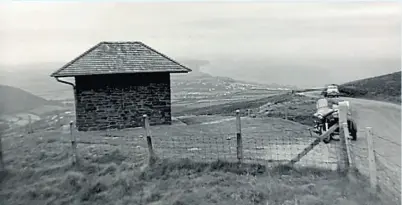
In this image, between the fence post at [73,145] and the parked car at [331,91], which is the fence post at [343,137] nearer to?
the parked car at [331,91]

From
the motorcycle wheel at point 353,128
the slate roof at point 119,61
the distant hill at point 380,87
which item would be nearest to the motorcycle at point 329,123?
the motorcycle wheel at point 353,128

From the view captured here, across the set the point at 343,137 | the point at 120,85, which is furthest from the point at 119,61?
the point at 343,137

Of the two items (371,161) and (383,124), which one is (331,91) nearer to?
(383,124)

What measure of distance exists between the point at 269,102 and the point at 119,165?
103cm

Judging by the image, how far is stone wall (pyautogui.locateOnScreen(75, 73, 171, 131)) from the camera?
3.08 m

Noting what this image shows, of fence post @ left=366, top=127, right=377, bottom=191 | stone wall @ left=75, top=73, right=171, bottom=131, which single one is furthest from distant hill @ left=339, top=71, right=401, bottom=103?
stone wall @ left=75, top=73, right=171, bottom=131

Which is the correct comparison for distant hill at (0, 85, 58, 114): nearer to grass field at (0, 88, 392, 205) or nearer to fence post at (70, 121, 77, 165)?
grass field at (0, 88, 392, 205)

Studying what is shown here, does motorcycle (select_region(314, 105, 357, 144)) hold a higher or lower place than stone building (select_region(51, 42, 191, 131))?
lower

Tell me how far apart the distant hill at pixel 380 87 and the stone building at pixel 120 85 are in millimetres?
1002

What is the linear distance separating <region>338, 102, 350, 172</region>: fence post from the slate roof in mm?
927

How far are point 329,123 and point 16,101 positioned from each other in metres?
1.77

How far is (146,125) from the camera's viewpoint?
2.79 meters

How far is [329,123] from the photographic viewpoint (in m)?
2.62

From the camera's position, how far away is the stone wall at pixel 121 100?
3082 millimetres
